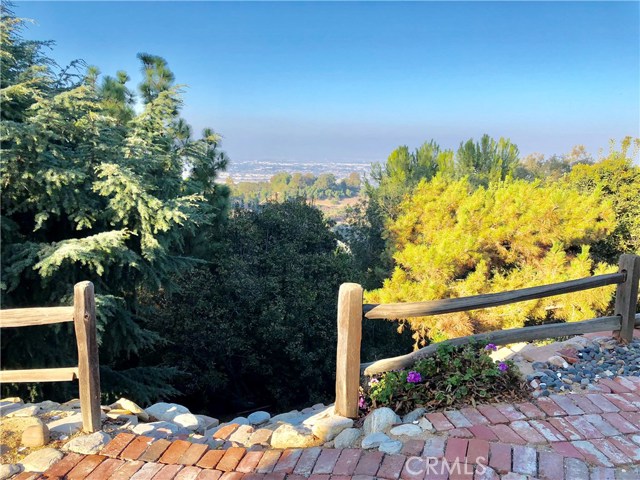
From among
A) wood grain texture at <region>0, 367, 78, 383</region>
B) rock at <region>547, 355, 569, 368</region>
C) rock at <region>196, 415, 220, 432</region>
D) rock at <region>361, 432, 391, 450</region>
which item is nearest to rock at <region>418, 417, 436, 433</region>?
rock at <region>361, 432, 391, 450</region>

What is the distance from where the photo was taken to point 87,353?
2.81 meters

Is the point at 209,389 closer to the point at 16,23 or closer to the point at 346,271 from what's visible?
the point at 346,271

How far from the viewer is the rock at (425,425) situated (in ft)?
8.56

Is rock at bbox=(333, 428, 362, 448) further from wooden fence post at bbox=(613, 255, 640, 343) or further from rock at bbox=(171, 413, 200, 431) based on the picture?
wooden fence post at bbox=(613, 255, 640, 343)

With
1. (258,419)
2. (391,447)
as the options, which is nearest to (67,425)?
(258,419)

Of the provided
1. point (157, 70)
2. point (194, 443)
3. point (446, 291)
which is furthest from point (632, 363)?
point (157, 70)

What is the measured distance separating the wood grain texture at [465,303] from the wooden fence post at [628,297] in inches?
6.5

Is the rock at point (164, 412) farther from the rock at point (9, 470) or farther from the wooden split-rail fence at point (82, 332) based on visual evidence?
the rock at point (9, 470)

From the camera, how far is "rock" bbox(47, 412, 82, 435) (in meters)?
2.89

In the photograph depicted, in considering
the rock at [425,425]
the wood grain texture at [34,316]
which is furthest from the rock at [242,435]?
the wood grain texture at [34,316]

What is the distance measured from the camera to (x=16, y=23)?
589 centimetres

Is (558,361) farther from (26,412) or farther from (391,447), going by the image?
(26,412)

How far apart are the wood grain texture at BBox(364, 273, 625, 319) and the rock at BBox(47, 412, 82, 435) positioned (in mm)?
2163

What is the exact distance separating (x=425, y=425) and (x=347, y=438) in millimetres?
496
